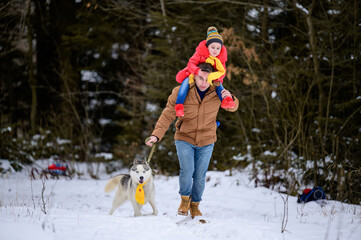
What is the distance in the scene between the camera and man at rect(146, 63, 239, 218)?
3502 mm

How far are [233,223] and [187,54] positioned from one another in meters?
6.43

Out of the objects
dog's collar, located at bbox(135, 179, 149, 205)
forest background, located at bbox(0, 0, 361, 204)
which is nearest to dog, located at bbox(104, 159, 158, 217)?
dog's collar, located at bbox(135, 179, 149, 205)

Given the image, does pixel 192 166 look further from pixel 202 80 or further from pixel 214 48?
pixel 214 48

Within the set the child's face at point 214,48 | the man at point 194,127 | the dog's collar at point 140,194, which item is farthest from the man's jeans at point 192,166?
the child's face at point 214,48

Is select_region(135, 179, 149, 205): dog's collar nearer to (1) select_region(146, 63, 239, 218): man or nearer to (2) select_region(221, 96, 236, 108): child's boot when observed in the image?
(1) select_region(146, 63, 239, 218): man

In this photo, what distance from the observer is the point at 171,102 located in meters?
3.62

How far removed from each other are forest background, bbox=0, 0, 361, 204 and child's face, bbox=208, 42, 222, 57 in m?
2.57

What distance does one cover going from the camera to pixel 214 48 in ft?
11.5

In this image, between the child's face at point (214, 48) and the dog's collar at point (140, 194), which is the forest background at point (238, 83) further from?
the dog's collar at point (140, 194)

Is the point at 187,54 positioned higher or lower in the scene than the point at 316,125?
higher

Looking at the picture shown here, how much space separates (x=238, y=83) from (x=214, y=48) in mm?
5368

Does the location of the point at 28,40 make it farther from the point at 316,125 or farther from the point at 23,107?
the point at 316,125

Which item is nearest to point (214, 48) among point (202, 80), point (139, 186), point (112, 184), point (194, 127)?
point (202, 80)

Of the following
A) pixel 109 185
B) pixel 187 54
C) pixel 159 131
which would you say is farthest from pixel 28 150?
pixel 159 131
